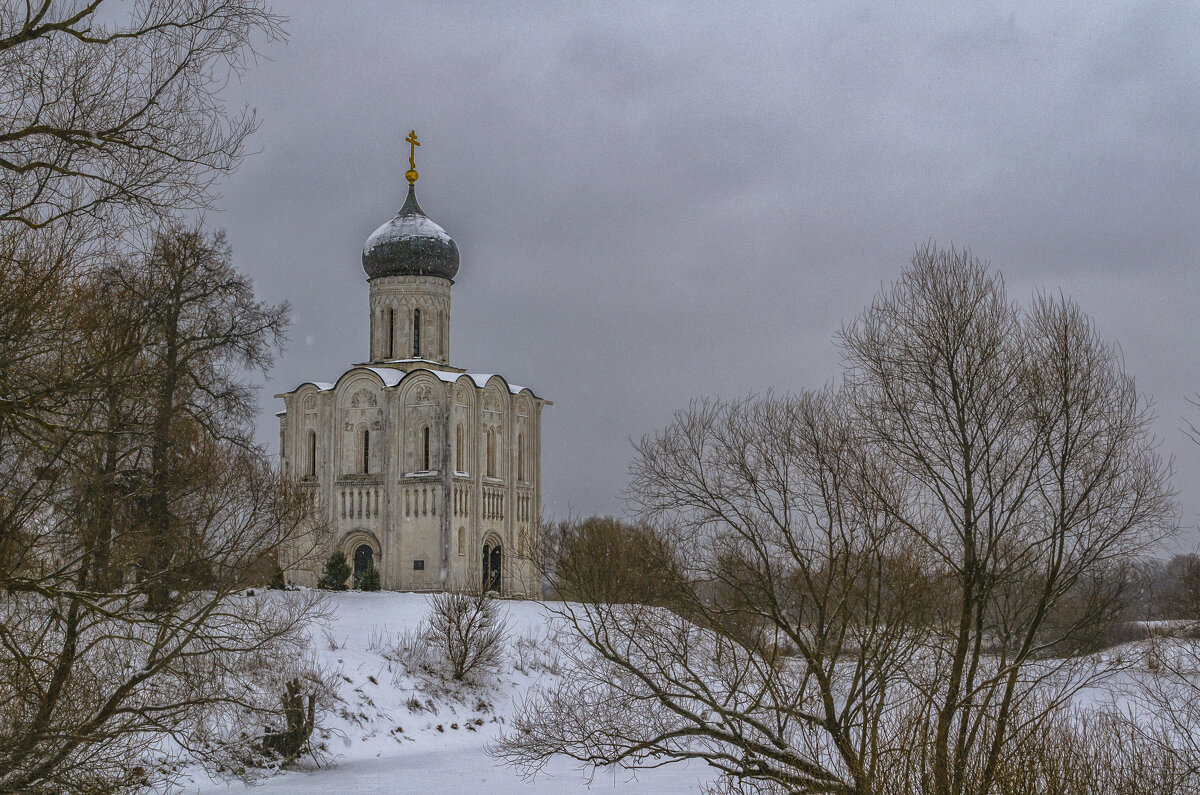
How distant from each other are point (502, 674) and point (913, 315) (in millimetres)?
17079

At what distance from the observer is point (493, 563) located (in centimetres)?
3800

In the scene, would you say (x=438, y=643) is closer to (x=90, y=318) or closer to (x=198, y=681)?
(x=198, y=681)

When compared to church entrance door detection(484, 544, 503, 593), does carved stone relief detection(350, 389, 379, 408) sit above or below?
above

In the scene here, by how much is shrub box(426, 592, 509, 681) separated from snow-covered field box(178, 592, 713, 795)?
558 mm

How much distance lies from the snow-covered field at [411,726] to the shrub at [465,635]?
1.83ft

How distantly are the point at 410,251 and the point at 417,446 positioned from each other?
633 centimetres

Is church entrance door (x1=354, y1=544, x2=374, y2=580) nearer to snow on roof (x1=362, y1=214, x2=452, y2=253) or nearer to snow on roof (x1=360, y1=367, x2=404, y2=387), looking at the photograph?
snow on roof (x1=360, y1=367, x2=404, y2=387)

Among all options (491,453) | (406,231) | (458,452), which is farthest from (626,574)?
(406,231)

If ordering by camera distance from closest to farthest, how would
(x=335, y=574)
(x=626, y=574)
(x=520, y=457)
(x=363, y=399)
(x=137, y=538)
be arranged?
1. (x=137, y=538)
2. (x=626, y=574)
3. (x=335, y=574)
4. (x=363, y=399)
5. (x=520, y=457)

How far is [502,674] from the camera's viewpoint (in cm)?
2853

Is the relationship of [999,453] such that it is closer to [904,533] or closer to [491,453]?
[904,533]

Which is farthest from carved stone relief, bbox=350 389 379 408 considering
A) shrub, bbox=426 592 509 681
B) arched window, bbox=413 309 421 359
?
shrub, bbox=426 592 509 681

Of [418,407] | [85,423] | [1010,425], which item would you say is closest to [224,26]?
[85,423]

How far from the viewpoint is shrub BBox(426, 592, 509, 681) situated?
89.7ft
